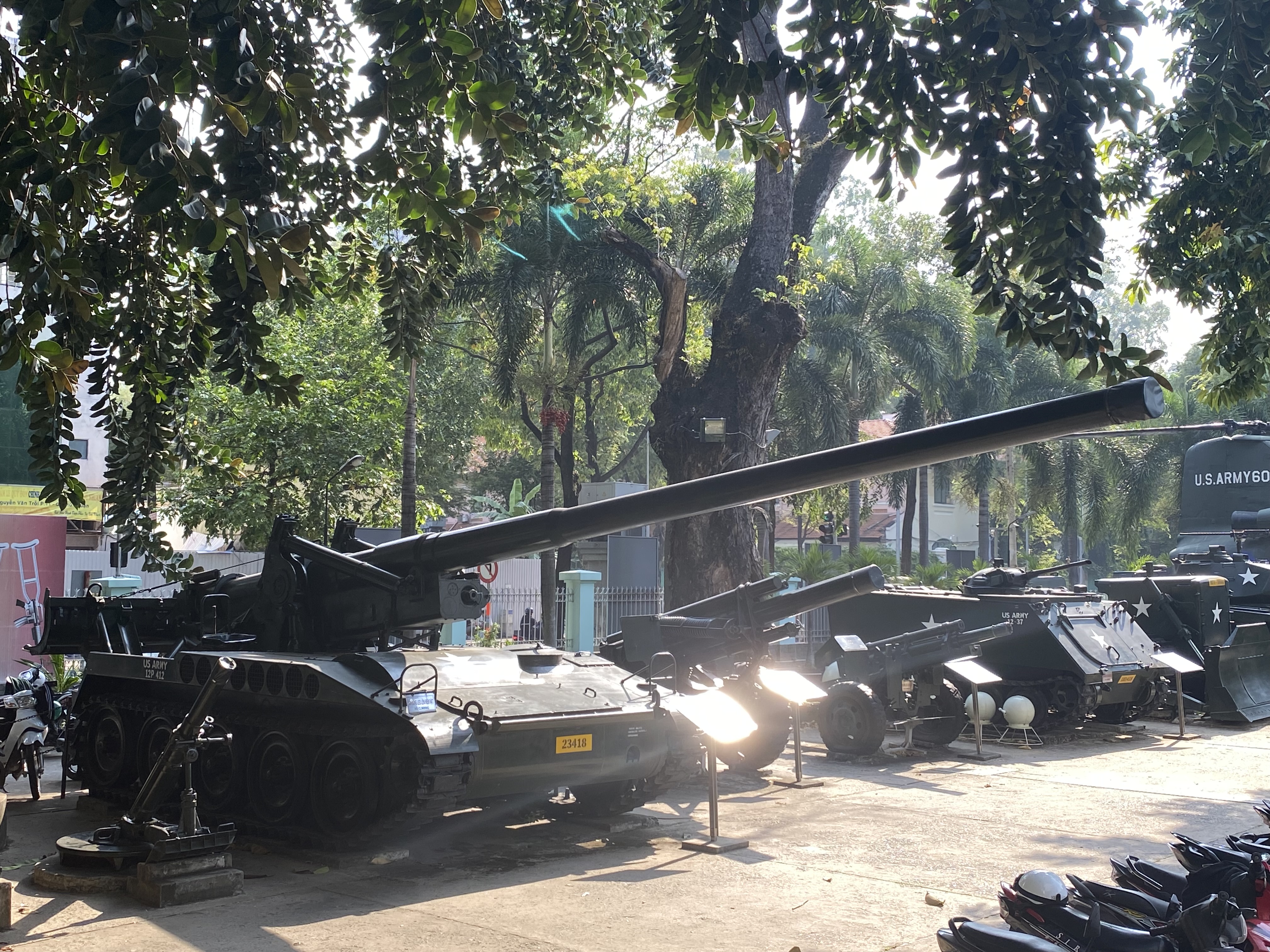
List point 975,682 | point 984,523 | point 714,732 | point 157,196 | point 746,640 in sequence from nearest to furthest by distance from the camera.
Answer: point 157,196 < point 714,732 < point 746,640 < point 975,682 < point 984,523

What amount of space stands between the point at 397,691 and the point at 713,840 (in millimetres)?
2281

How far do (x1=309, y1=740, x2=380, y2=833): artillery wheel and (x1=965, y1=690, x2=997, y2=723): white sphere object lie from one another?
7.36 m

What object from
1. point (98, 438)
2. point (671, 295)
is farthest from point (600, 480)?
point (671, 295)

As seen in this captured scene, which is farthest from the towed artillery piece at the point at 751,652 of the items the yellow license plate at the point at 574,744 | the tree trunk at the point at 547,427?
the tree trunk at the point at 547,427

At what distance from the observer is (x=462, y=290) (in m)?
22.8

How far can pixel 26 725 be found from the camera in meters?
9.18

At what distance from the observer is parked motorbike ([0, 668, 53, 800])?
357 inches

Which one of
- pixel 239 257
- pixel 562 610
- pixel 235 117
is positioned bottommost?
pixel 562 610

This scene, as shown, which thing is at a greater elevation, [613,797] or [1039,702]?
[1039,702]

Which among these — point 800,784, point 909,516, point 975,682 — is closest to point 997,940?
point 800,784

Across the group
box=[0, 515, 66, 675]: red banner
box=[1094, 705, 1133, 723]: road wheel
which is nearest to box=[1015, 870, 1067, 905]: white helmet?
box=[1094, 705, 1133, 723]: road wheel

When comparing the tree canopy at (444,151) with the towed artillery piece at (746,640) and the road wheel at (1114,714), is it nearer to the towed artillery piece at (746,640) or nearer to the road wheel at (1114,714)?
the towed artillery piece at (746,640)

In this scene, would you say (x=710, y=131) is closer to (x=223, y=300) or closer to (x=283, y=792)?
(x=223, y=300)

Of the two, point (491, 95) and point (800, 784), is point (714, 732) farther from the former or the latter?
point (491, 95)
